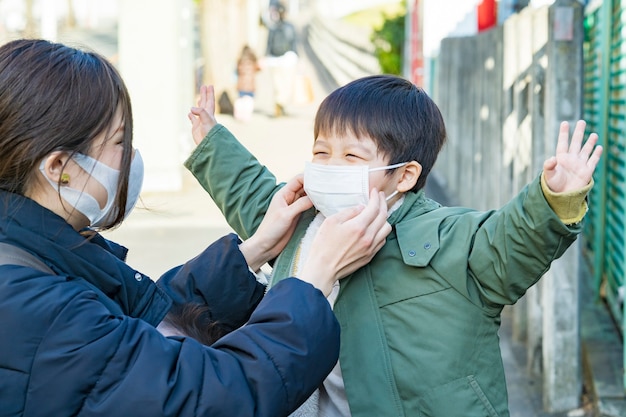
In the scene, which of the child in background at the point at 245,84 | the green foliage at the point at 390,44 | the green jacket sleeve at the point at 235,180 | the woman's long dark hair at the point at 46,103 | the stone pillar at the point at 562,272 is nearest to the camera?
the woman's long dark hair at the point at 46,103

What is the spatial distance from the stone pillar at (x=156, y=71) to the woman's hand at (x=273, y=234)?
8.37m

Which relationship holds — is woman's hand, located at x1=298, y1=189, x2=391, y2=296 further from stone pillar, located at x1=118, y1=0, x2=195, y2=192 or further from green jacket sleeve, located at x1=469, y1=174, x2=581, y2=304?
stone pillar, located at x1=118, y1=0, x2=195, y2=192

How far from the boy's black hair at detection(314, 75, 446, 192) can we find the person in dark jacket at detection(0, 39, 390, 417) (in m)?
0.42

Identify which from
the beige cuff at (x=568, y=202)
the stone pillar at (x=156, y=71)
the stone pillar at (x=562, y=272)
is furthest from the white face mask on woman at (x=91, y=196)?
the stone pillar at (x=156, y=71)

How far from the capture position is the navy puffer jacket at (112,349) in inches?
69.1

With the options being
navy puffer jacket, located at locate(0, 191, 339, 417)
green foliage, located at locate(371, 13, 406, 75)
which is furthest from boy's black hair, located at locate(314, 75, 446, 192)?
green foliage, located at locate(371, 13, 406, 75)

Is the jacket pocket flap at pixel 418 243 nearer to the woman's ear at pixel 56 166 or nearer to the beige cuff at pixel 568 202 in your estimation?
the beige cuff at pixel 568 202

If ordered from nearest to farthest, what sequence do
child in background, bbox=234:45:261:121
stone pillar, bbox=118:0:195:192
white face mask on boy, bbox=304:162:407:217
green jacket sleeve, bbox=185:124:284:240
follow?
white face mask on boy, bbox=304:162:407:217 → green jacket sleeve, bbox=185:124:284:240 → stone pillar, bbox=118:0:195:192 → child in background, bbox=234:45:261:121

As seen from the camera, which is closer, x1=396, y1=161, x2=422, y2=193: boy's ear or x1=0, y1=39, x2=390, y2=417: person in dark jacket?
x1=0, y1=39, x2=390, y2=417: person in dark jacket

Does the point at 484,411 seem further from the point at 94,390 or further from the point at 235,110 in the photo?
the point at 235,110

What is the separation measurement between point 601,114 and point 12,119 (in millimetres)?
4628

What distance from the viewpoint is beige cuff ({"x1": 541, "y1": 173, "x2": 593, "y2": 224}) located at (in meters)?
2.16

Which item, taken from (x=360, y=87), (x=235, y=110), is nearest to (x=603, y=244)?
(x=360, y=87)

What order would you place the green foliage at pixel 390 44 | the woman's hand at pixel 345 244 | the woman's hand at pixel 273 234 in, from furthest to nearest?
the green foliage at pixel 390 44
the woman's hand at pixel 273 234
the woman's hand at pixel 345 244
